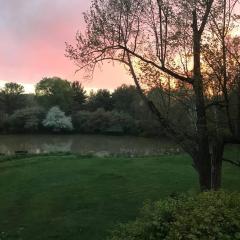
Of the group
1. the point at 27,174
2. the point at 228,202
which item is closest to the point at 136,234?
the point at 228,202

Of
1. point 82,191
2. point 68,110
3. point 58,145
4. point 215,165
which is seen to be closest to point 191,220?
point 215,165

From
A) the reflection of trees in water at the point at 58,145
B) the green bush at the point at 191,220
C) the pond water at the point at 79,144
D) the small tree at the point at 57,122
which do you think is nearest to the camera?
the green bush at the point at 191,220

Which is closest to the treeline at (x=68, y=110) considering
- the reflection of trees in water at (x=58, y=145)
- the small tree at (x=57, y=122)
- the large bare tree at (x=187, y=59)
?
the small tree at (x=57, y=122)

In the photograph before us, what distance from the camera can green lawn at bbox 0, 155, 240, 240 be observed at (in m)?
14.6

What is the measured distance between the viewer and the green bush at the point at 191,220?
5.49 m

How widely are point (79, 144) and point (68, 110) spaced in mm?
22137

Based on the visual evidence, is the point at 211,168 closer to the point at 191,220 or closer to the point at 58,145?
the point at 191,220

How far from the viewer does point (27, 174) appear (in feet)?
85.6

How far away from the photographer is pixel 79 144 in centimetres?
5984

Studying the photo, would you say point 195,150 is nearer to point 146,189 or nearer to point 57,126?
point 146,189

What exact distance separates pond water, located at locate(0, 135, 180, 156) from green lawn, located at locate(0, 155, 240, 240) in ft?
66.5

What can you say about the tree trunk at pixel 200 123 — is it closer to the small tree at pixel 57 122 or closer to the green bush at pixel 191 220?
the green bush at pixel 191 220

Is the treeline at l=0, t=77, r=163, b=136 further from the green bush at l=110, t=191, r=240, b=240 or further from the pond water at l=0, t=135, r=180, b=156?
the green bush at l=110, t=191, r=240, b=240

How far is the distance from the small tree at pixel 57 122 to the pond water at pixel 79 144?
1.32 metres
